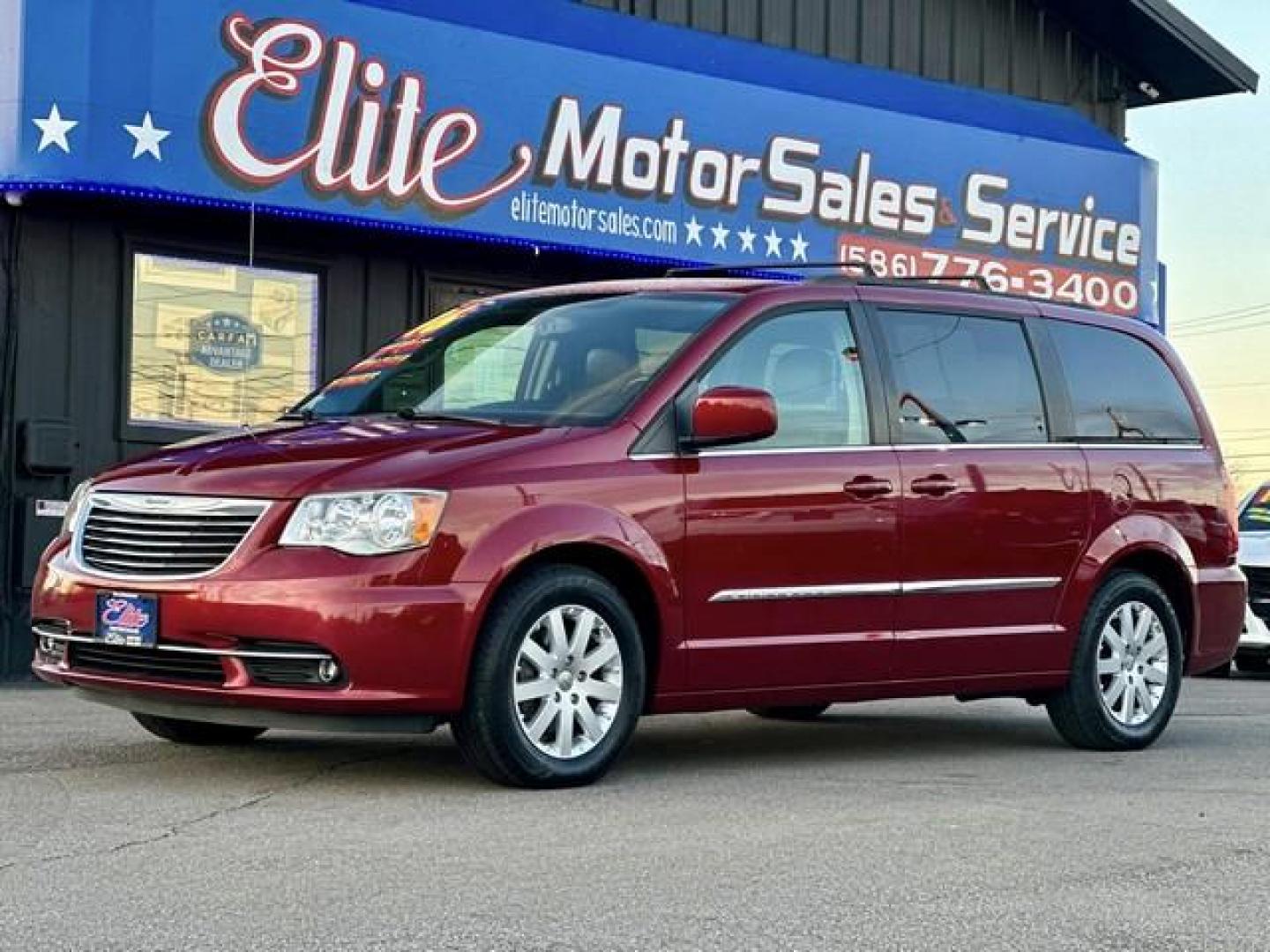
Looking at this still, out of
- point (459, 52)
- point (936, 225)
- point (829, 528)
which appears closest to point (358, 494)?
Result: point (829, 528)

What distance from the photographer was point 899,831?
20.9 ft

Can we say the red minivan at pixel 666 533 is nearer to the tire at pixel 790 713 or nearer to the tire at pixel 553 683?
the tire at pixel 553 683

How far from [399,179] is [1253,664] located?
24.0 feet

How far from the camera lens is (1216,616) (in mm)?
9539

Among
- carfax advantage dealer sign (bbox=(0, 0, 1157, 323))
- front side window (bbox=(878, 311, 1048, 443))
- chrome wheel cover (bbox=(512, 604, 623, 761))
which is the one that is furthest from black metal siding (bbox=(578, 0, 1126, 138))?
chrome wheel cover (bbox=(512, 604, 623, 761))

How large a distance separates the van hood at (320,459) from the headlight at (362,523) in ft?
0.14

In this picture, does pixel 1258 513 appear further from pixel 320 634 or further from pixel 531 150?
pixel 320 634

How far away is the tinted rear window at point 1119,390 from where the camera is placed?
30.1 ft

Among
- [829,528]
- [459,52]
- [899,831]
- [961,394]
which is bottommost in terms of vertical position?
[899,831]

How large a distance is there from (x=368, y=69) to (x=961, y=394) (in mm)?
6391

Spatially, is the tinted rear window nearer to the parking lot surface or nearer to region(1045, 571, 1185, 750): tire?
region(1045, 571, 1185, 750): tire

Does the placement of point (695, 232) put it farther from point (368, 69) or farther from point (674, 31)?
point (368, 69)

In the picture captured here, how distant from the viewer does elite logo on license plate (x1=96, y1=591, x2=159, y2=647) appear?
6.81m

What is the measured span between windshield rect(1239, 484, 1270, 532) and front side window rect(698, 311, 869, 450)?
9.14 metres
